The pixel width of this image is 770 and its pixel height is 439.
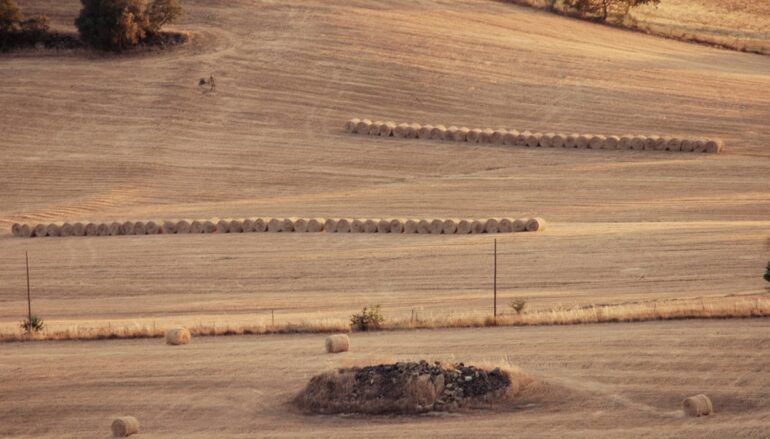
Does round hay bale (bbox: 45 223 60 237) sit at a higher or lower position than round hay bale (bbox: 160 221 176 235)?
lower

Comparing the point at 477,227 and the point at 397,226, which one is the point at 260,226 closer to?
the point at 397,226

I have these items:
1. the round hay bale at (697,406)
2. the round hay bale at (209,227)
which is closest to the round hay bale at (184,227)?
the round hay bale at (209,227)

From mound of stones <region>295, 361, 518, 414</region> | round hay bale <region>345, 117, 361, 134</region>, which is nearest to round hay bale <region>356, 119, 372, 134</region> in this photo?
round hay bale <region>345, 117, 361, 134</region>

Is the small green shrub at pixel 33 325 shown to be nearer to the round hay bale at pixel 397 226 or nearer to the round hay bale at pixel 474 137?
the round hay bale at pixel 397 226

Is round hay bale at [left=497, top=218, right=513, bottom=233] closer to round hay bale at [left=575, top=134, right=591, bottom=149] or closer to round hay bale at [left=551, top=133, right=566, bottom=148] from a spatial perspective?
round hay bale at [left=551, top=133, right=566, bottom=148]

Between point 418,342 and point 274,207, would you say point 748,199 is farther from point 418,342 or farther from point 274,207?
point 418,342

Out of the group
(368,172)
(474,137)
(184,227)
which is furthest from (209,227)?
(474,137)
